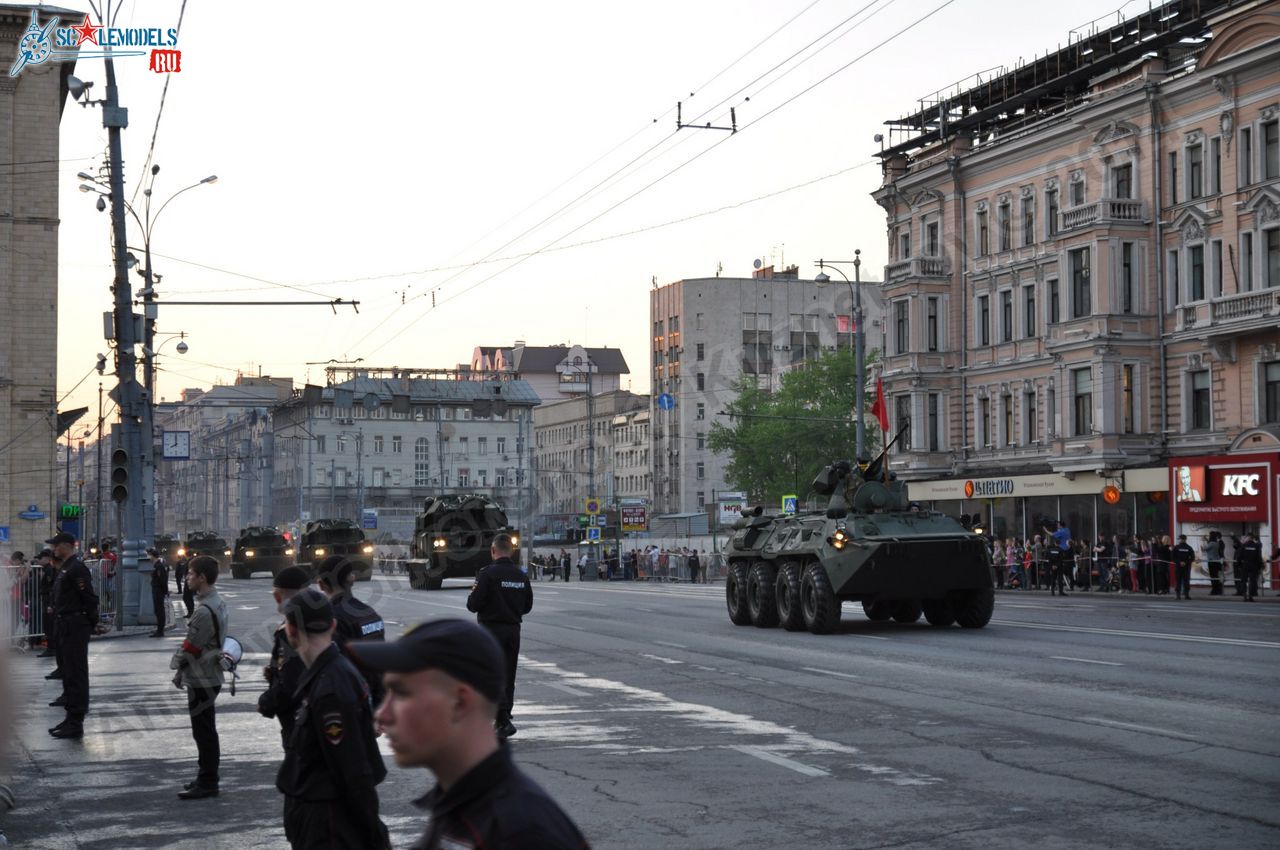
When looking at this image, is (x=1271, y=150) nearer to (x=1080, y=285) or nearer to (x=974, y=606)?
(x=1080, y=285)

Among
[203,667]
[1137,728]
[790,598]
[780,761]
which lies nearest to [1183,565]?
[790,598]

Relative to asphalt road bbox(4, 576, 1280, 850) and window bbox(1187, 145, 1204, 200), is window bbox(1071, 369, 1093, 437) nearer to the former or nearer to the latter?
window bbox(1187, 145, 1204, 200)

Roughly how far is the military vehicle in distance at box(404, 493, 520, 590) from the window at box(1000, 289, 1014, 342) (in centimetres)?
1779

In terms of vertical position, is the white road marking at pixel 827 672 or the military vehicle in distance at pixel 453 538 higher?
the military vehicle in distance at pixel 453 538

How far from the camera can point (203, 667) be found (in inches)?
431

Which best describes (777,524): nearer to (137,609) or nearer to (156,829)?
(137,609)

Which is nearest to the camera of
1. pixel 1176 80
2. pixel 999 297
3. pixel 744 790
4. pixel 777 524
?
pixel 744 790

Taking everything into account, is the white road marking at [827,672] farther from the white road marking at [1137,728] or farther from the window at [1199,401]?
the window at [1199,401]

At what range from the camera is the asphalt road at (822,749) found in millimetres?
9531

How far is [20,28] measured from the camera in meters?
53.9

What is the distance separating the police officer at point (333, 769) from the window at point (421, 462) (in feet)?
369

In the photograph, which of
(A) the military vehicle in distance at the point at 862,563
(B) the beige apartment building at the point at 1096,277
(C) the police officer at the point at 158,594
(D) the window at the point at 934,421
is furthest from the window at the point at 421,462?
(A) the military vehicle in distance at the point at 862,563

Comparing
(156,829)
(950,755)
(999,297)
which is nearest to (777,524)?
(950,755)

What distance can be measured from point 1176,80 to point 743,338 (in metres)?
75.4
